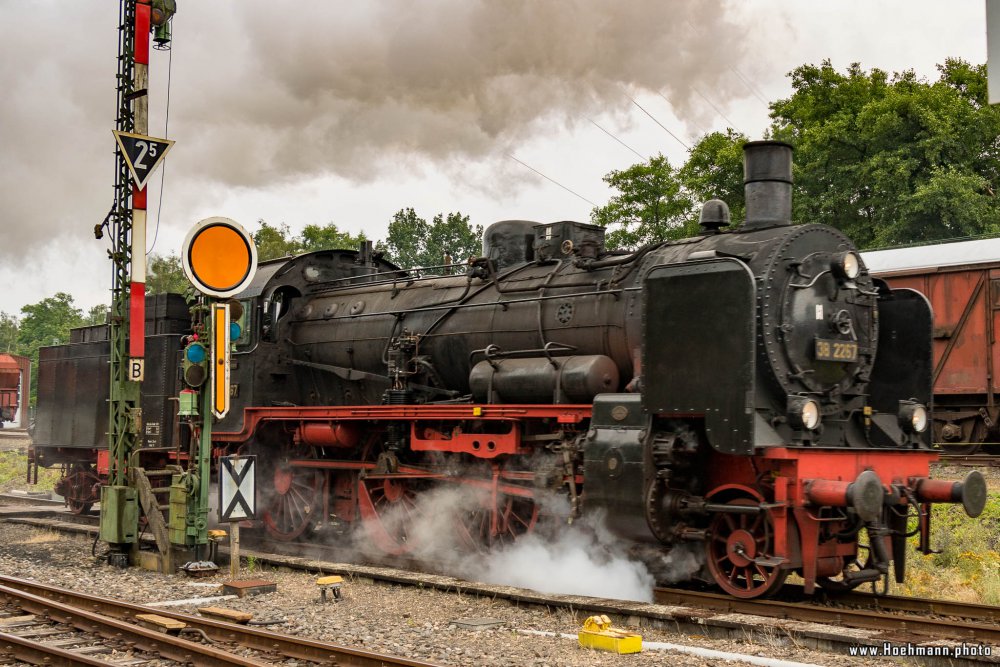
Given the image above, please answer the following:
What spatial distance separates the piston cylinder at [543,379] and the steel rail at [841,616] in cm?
205

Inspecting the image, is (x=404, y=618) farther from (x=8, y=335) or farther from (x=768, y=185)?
(x=8, y=335)

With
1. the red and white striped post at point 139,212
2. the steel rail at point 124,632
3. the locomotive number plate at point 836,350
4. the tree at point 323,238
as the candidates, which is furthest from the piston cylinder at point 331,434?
the tree at point 323,238

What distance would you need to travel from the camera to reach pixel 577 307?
1006 cm

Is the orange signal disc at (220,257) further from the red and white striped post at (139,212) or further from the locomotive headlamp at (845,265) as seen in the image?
the locomotive headlamp at (845,265)

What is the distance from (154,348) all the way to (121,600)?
6594mm

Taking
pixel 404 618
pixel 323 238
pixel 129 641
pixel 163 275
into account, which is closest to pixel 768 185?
pixel 404 618

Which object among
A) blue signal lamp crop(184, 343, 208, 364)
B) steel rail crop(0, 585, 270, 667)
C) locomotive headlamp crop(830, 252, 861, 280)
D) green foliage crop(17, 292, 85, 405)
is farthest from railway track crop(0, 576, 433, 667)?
green foliage crop(17, 292, 85, 405)

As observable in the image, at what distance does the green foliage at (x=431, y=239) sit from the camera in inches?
2354

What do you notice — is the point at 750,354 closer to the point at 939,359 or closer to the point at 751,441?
the point at 751,441

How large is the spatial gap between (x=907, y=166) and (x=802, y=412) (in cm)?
2113

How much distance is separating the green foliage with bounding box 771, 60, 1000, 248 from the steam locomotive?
17574 mm

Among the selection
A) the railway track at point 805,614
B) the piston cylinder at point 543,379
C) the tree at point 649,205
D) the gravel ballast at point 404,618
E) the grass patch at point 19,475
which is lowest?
the grass patch at point 19,475

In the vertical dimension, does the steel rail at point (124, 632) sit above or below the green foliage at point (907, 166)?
below

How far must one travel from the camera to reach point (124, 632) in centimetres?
723
